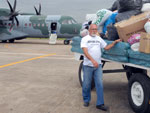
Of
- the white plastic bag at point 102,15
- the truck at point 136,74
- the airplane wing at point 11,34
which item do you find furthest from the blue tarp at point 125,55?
the airplane wing at point 11,34

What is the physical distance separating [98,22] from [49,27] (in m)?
20.5

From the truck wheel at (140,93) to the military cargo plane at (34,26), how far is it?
20443mm

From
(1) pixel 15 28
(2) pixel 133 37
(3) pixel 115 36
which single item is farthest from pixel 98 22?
(1) pixel 15 28

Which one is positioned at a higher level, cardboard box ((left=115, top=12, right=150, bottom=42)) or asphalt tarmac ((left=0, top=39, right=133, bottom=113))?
cardboard box ((left=115, top=12, right=150, bottom=42))

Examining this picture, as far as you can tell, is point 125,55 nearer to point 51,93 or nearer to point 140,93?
point 140,93

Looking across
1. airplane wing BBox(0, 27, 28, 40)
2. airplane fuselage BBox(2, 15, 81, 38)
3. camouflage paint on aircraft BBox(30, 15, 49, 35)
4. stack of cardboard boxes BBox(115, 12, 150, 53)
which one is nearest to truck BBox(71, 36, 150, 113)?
stack of cardboard boxes BBox(115, 12, 150, 53)

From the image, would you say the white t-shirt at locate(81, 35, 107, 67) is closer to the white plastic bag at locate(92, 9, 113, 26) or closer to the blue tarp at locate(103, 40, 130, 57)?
the blue tarp at locate(103, 40, 130, 57)

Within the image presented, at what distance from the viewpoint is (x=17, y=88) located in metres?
6.67

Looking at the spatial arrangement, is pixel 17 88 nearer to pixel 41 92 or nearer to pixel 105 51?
pixel 41 92

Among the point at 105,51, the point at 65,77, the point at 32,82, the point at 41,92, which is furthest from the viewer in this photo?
the point at 65,77

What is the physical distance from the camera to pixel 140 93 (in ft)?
14.4

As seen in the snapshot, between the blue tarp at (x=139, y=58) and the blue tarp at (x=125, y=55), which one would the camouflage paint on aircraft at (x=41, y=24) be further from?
the blue tarp at (x=139, y=58)

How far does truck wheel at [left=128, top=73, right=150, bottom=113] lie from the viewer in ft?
13.5

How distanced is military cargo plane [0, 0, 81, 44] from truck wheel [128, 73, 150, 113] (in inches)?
805
